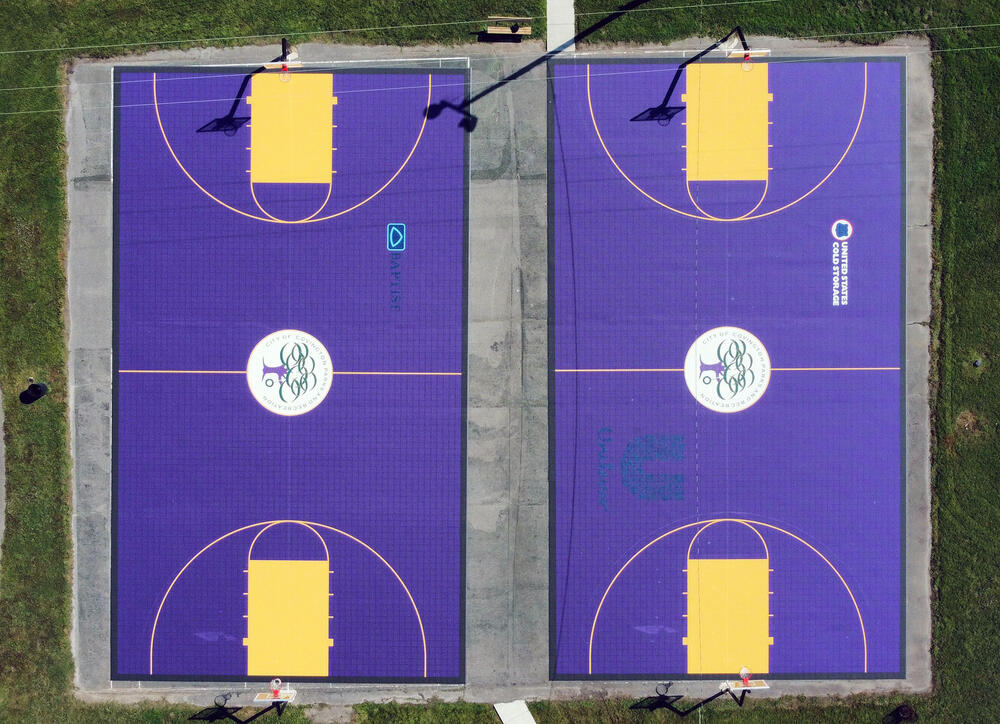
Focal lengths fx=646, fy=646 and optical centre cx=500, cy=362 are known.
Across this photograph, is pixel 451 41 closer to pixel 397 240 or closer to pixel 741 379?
pixel 397 240

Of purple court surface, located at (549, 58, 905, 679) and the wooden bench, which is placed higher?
the wooden bench

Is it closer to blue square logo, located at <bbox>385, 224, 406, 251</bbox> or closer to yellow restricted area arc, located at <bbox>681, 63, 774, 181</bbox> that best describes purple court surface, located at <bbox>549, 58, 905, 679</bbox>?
yellow restricted area arc, located at <bbox>681, 63, 774, 181</bbox>

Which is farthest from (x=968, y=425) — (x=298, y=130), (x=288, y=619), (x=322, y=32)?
(x=322, y=32)

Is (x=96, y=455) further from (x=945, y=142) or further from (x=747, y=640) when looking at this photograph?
(x=945, y=142)

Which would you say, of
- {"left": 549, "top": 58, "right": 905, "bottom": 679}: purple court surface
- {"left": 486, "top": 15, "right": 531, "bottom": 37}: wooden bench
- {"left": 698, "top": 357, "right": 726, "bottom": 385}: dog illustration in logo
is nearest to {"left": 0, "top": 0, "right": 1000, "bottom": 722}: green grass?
{"left": 486, "top": 15, "right": 531, "bottom": 37}: wooden bench

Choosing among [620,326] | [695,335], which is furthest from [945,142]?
[620,326]

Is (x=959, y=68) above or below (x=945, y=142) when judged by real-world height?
above

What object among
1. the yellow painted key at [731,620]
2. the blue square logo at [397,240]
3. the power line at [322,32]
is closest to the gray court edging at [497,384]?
the power line at [322,32]
